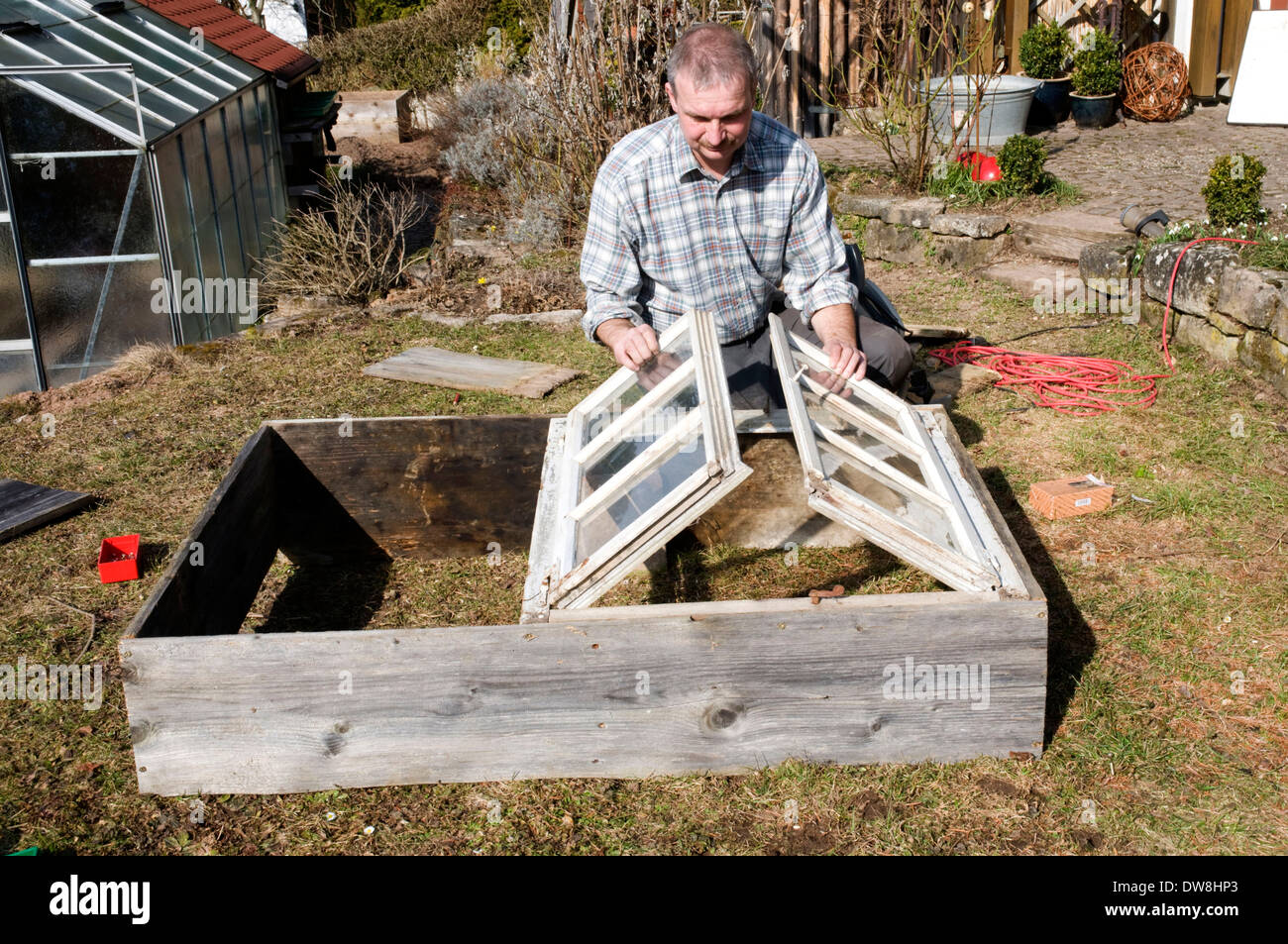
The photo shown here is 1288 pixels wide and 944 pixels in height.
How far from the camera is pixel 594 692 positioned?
271cm

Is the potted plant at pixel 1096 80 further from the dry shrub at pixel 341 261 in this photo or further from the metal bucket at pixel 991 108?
the dry shrub at pixel 341 261

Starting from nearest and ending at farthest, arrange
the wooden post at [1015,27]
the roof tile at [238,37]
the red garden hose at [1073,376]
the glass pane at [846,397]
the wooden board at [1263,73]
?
the glass pane at [846,397] < the red garden hose at [1073,376] < the wooden board at [1263,73] < the roof tile at [238,37] < the wooden post at [1015,27]

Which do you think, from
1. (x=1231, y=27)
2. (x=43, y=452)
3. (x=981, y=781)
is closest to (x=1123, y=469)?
(x=981, y=781)

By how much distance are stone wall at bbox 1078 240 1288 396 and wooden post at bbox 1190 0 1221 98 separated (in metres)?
5.61

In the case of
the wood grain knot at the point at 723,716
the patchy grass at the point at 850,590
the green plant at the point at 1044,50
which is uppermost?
the green plant at the point at 1044,50

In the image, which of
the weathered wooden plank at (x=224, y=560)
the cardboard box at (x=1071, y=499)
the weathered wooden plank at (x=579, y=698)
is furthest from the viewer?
the cardboard box at (x=1071, y=499)

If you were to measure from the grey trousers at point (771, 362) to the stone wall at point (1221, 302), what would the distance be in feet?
7.05

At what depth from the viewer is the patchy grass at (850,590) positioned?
2713mm

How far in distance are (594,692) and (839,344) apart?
1.37 m

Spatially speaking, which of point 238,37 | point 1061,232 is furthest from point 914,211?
point 238,37

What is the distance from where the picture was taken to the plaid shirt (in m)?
3.76

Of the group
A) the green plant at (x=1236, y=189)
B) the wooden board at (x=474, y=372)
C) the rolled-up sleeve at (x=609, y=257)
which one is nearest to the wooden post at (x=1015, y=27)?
the green plant at (x=1236, y=189)

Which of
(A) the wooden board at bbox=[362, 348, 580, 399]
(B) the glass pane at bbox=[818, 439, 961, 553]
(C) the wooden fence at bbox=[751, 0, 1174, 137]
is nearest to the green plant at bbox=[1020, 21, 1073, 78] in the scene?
(C) the wooden fence at bbox=[751, 0, 1174, 137]

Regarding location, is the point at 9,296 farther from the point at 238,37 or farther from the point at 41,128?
the point at 238,37
